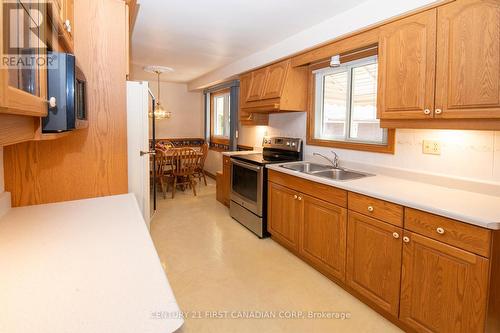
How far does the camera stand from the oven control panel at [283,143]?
3.47m

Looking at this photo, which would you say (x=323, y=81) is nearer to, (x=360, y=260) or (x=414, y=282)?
(x=360, y=260)

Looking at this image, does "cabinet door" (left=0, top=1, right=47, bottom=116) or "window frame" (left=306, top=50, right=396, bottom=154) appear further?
"window frame" (left=306, top=50, right=396, bottom=154)

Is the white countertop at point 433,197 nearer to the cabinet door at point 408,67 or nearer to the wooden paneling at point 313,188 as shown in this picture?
the wooden paneling at point 313,188

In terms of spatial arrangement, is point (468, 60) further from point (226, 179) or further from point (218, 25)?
point (226, 179)

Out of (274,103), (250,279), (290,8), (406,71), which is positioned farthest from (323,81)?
(250,279)

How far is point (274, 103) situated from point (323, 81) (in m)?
0.59

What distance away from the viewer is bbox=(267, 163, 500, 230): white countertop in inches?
56.7

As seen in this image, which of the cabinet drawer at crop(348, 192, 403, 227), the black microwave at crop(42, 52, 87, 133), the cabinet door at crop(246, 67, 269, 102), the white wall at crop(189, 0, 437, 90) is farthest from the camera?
the cabinet door at crop(246, 67, 269, 102)

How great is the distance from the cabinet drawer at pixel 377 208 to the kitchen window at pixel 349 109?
66 cm

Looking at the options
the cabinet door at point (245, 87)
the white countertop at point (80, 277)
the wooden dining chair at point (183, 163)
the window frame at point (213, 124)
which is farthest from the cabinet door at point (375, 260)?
the window frame at point (213, 124)

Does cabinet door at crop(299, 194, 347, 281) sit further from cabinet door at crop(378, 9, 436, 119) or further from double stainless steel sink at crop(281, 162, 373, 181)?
cabinet door at crop(378, 9, 436, 119)

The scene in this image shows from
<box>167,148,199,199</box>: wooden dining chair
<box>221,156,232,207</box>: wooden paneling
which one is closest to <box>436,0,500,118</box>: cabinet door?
<box>221,156,232,207</box>: wooden paneling

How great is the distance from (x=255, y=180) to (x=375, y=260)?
163 centimetres

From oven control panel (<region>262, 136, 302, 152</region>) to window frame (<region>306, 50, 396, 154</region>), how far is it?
13cm
